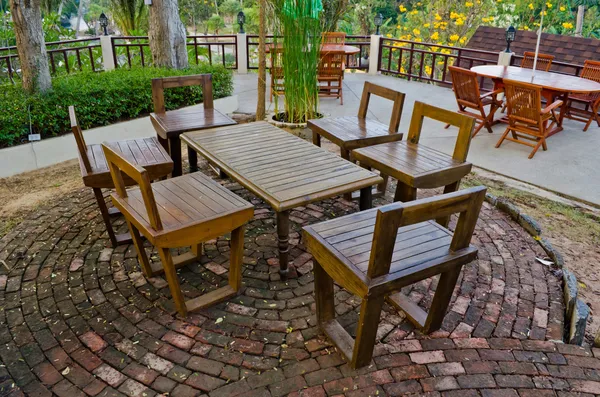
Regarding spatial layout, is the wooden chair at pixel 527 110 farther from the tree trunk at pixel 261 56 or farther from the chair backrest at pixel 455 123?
the tree trunk at pixel 261 56

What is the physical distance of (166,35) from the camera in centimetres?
650

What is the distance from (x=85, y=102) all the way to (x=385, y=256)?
4525mm

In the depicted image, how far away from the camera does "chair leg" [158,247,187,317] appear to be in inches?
89.5

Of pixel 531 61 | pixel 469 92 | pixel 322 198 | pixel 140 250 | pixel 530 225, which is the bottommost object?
pixel 530 225

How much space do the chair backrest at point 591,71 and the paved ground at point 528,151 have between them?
0.64m

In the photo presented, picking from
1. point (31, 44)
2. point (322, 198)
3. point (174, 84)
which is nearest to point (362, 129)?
point (322, 198)

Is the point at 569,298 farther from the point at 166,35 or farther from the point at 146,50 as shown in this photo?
the point at 146,50

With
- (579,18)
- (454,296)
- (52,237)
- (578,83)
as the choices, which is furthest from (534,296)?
(579,18)

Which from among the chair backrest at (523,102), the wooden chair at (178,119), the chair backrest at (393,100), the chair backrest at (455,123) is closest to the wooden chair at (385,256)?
the chair backrest at (455,123)

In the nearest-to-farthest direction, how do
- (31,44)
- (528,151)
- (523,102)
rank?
1. (31,44)
2. (523,102)
3. (528,151)

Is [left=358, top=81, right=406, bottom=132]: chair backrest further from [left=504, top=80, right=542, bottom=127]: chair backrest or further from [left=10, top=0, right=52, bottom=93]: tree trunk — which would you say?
[left=10, top=0, right=52, bottom=93]: tree trunk

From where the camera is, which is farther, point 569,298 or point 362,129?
point 362,129

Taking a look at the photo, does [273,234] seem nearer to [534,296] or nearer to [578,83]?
[534,296]

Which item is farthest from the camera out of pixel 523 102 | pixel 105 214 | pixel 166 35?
pixel 166 35
